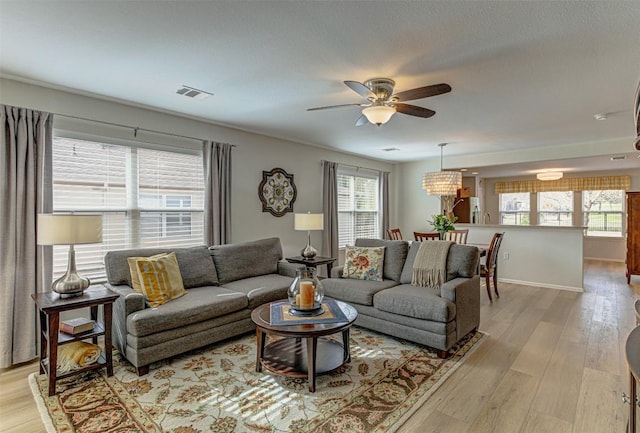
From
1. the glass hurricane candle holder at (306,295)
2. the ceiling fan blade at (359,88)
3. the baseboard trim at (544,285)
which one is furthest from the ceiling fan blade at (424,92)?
the baseboard trim at (544,285)

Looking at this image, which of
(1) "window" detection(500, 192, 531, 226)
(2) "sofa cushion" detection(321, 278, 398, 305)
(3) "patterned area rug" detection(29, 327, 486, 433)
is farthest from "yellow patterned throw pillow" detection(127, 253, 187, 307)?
(1) "window" detection(500, 192, 531, 226)

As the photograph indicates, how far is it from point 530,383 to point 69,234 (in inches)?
145

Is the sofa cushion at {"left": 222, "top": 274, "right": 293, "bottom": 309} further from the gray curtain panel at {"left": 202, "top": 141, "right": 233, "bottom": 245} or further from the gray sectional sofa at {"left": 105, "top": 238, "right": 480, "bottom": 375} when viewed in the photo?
the gray curtain panel at {"left": 202, "top": 141, "right": 233, "bottom": 245}

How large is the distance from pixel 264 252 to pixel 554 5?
362cm

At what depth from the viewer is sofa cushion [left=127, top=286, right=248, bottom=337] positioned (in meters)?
2.69

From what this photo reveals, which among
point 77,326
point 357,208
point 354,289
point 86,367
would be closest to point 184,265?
point 77,326

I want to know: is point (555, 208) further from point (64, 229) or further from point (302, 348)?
point (64, 229)

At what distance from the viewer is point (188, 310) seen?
9.59 feet

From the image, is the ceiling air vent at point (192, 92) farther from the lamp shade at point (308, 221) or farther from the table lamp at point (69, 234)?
the lamp shade at point (308, 221)

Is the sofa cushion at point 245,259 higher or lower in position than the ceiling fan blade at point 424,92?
lower

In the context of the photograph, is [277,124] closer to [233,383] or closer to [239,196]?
[239,196]

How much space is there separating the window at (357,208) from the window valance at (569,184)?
5.07 metres

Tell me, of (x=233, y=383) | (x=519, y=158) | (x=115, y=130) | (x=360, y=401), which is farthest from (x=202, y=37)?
(x=519, y=158)

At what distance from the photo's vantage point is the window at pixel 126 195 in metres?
3.31
